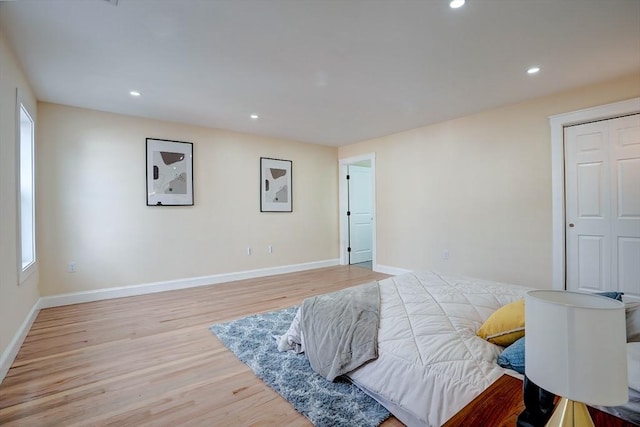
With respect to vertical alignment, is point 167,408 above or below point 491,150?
below

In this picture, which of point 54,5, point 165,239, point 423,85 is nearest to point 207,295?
point 165,239

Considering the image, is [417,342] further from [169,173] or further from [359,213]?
[359,213]

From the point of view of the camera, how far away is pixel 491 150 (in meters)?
3.94

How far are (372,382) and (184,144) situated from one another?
4154 mm

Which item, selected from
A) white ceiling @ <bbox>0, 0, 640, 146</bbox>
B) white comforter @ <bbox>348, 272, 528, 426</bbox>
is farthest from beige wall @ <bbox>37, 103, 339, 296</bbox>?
white comforter @ <bbox>348, 272, 528, 426</bbox>

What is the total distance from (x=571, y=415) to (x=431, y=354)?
811mm

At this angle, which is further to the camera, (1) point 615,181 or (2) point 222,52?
(1) point 615,181

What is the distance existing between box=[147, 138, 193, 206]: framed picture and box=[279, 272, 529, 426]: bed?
312 centimetres

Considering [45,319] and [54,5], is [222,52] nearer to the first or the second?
[54,5]

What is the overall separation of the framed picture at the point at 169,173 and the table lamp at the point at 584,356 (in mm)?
4586

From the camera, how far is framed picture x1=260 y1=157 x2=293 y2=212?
527cm

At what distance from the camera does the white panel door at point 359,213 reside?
6.38 metres

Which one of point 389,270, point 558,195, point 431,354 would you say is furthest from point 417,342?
point 389,270

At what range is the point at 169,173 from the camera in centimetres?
436
